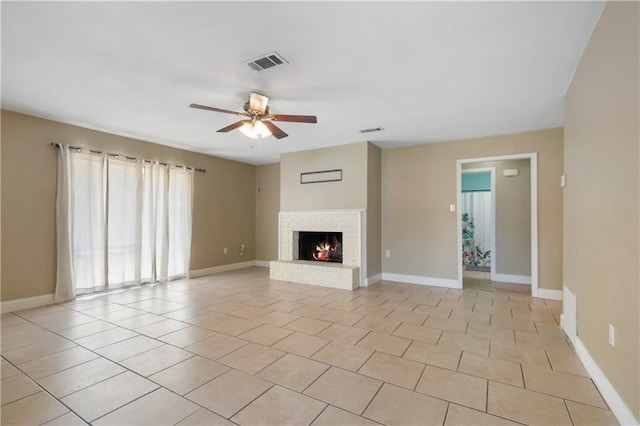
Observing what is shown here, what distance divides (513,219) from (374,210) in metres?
2.63

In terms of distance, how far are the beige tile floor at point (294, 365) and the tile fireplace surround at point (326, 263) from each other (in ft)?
3.11

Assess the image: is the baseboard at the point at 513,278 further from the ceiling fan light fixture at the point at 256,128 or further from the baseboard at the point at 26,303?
the baseboard at the point at 26,303

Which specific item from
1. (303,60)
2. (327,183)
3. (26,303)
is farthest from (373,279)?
(26,303)

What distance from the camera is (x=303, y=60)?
8.36ft

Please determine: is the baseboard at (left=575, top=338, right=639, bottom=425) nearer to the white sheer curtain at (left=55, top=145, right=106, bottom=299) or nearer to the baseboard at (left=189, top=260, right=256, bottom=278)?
the white sheer curtain at (left=55, top=145, right=106, bottom=299)

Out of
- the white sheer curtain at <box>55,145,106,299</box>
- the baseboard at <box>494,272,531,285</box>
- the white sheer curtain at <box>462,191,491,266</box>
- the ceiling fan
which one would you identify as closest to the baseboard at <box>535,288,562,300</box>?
the baseboard at <box>494,272,531,285</box>

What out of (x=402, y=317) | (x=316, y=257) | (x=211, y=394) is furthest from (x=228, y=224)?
(x=211, y=394)

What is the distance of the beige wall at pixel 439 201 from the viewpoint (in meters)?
4.40

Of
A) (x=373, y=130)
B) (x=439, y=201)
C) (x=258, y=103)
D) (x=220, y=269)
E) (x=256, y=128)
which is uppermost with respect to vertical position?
(x=373, y=130)

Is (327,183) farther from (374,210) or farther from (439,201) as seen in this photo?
(439,201)

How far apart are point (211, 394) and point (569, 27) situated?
3.58m

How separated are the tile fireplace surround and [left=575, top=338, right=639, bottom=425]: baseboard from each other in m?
3.00

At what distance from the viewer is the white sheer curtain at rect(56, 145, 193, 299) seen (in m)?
4.23

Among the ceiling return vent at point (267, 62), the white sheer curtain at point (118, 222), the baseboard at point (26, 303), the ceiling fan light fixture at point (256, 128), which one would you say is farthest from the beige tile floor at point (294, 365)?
the ceiling return vent at point (267, 62)
